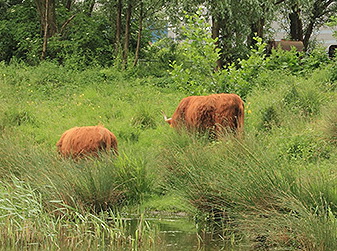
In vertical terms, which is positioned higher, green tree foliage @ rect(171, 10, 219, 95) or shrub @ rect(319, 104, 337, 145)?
green tree foliage @ rect(171, 10, 219, 95)

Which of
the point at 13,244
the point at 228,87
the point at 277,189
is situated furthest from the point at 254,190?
the point at 228,87

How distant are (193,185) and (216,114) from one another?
11.0 ft

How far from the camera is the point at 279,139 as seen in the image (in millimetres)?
12461

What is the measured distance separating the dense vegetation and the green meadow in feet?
0.06

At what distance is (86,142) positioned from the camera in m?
10.7

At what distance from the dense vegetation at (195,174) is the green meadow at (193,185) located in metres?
0.02

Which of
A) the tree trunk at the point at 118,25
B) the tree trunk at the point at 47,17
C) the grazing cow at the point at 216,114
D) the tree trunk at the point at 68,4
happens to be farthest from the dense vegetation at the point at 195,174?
the tree trunk at the point at 68,4

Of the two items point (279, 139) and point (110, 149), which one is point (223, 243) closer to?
point (110, 149)

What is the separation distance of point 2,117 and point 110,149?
5.68m

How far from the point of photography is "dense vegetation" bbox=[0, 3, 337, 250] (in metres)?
7.69

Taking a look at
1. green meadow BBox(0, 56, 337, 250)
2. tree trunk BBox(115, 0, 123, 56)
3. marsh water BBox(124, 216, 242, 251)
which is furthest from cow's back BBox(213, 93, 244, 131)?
tree trunk BBox(115, 0, 123, 56)

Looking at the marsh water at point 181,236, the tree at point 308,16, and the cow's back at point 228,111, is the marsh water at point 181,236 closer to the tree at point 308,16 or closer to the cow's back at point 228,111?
the cow's back at point 228,111

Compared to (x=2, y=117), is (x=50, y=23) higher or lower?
higher

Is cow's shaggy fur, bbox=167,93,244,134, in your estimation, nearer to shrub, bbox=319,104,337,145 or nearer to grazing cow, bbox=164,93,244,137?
grazing cow, bbox=164,93,244,137
